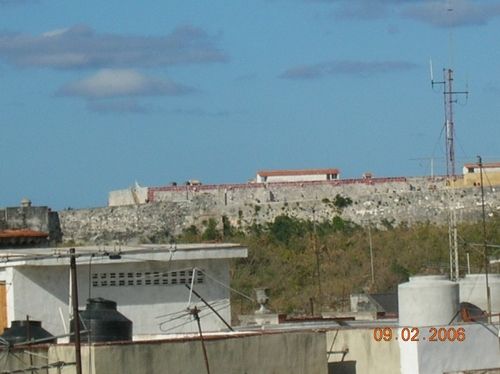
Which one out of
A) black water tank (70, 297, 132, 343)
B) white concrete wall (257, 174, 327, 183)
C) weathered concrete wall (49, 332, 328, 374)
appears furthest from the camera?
white concrete wall (257, 174, 327, 183)

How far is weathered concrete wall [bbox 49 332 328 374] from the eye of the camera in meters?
15.2

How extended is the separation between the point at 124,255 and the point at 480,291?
4576mm

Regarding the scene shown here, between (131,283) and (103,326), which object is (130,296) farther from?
(103,326)

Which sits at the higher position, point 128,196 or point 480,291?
point 128,196

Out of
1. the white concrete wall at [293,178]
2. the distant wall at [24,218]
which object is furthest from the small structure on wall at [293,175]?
the distant wall at [24,218]

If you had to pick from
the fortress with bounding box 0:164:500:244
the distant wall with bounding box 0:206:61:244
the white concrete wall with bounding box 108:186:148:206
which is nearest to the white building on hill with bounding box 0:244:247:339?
the distant wall with bounding box 0:206:61:244

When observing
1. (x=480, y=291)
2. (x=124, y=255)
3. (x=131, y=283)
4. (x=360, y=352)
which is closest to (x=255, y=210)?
(x=131, y=283)

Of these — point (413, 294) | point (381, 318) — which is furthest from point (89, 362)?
point (381, 318)

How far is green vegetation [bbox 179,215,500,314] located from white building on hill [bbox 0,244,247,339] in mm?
16880

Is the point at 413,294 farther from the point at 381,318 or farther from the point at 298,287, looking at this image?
the point at 298,287

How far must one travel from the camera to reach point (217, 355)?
1627cm

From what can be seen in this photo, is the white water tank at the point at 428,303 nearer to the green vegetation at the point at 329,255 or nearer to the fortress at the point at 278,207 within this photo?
the green vegetation at the point at 329,255

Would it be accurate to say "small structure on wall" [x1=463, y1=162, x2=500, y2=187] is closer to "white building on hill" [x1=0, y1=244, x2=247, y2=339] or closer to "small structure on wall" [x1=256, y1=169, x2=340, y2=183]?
"small structure on wall" [x1=256, y1=169, x2=340, y2=183]

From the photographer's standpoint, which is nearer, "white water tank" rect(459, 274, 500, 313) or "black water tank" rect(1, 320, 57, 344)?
"black water tank" rect(1, 320, 57, 344)
